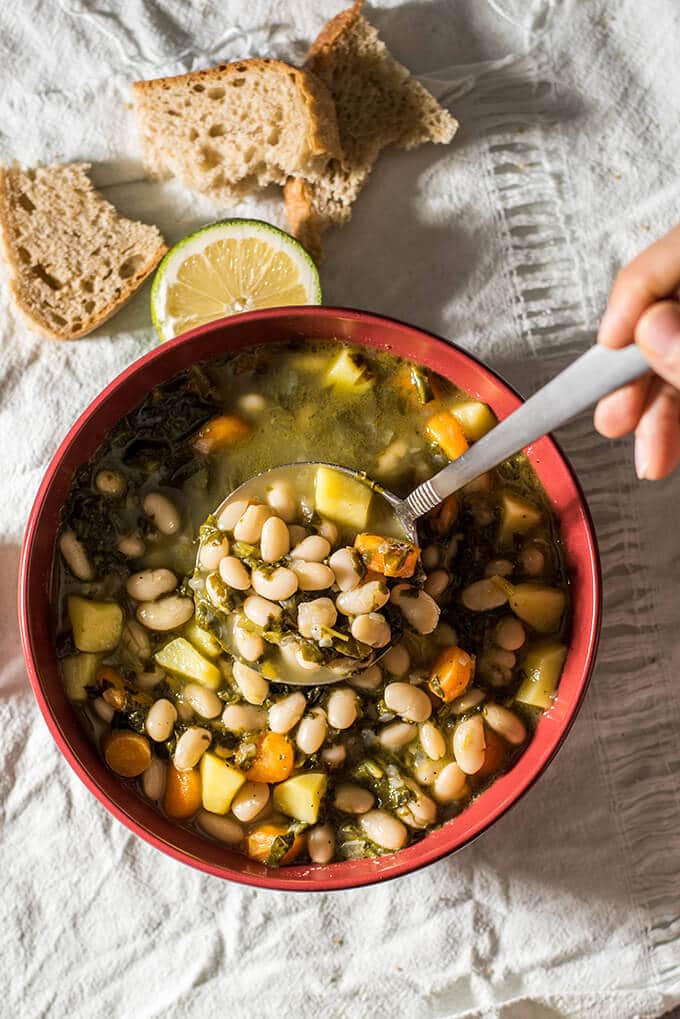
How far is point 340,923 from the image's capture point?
215cm

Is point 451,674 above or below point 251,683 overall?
below

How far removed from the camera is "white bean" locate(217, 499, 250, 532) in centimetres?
187

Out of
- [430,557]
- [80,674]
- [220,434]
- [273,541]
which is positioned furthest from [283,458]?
[80,674]

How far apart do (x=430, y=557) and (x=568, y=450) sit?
0.47 metres

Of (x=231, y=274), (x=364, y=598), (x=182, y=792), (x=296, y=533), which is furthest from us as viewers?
(x=231, y=274)

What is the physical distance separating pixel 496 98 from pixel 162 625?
1.32 meters

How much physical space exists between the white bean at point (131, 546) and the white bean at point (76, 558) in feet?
0.21

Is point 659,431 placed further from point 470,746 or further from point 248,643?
point 248,643

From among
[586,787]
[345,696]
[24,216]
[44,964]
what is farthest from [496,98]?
[44,964]

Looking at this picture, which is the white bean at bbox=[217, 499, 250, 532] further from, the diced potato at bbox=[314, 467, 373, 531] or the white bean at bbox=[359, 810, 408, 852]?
the white bean at bbox=[359, 810, 408, 852]

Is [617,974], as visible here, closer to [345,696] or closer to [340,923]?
[340,923]

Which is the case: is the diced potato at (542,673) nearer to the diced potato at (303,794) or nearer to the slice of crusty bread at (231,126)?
the diced potato at (303,794)

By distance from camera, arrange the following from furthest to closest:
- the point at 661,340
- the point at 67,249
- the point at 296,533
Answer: the point at 67,249
the point at 296,533
the point at 661,340

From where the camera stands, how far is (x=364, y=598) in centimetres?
174
